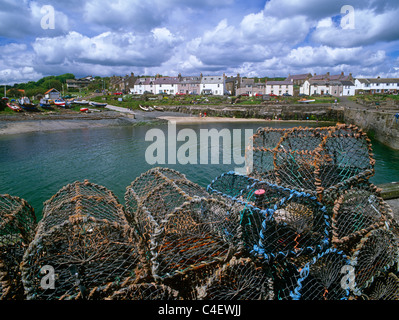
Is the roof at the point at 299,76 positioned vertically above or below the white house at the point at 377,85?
above

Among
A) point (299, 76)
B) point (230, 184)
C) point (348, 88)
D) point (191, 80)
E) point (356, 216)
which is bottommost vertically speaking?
point (356, 216)

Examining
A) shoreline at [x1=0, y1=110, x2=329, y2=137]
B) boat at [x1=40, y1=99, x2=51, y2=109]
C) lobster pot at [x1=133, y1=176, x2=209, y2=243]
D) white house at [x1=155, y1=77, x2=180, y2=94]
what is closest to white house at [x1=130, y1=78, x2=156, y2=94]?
white house at [x1=155, y1=77, x2=180, y2=94]

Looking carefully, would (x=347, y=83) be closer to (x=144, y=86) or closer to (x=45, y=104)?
(x=144, y=86)

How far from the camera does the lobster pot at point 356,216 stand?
360 cm

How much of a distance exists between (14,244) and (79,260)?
130 centimetres

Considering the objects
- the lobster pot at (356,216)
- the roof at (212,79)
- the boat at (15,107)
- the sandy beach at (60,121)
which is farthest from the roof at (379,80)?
the lobster pot at (356,216)

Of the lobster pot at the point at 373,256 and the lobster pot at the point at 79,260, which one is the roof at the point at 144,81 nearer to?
the lobster pot at the point at 79,260

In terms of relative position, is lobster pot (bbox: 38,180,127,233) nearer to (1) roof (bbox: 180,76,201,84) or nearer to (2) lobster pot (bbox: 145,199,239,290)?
(2) lobster pot (bbox: 145,199,239,290)

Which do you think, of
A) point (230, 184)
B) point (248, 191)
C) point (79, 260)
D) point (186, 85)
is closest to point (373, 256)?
point (248, 191)

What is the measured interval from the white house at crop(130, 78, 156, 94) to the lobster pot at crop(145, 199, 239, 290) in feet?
225

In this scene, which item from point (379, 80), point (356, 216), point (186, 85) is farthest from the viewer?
point (379, 80)

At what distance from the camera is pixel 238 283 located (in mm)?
2959

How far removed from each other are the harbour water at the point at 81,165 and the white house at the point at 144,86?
49714 millimetres
